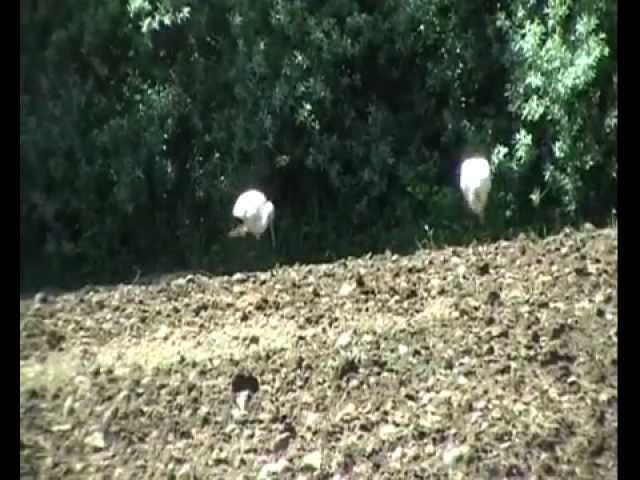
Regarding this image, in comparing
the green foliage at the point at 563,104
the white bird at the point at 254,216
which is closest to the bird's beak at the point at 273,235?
the white bird at the point at 254,216

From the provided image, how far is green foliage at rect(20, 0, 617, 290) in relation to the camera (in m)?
4.61

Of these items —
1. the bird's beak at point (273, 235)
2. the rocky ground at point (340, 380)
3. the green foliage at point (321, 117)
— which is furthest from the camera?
the green foliage at point (321, 117)

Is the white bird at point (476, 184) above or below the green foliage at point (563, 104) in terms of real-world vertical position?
below

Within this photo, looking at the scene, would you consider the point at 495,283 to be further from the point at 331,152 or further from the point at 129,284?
the point at 331,152

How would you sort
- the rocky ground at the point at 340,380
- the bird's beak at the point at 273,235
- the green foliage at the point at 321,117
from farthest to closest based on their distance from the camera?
the green foliage at the point at 321,117 → the bird's beak at the point at 273,235 → the rocky ground at the point at 340,380

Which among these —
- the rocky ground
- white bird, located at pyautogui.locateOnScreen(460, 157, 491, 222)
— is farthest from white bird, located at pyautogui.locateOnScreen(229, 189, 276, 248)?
the rocky ground

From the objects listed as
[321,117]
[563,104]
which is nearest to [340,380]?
[563,104]

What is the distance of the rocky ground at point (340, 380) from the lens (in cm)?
256

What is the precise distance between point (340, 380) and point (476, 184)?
190 cm

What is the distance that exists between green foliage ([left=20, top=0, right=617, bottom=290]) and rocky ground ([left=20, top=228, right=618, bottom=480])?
1219mm

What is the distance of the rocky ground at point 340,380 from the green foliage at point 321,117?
4.00 ft

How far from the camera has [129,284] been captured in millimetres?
3971

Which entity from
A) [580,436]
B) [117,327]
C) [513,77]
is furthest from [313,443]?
[513,77]

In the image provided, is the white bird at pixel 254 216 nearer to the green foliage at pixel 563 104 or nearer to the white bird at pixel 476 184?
the white bird at pixel 476 184
